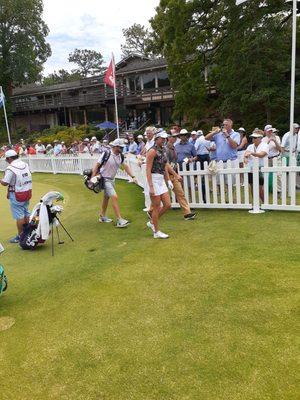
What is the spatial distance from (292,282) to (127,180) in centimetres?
Result: 1061

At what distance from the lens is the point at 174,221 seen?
24.2ft

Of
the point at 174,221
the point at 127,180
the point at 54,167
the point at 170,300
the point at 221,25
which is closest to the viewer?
the point at 170,300

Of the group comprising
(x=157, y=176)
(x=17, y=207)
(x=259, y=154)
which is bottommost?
(x=17, y=207)

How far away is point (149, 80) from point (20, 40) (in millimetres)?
20467

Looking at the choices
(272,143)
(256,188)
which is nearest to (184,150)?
(256,188)

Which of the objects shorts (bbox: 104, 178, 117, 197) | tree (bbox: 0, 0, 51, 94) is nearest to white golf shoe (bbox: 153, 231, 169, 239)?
shorts (bbox: 104, 178, 117, 197)

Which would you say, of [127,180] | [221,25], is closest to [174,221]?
[127,180]

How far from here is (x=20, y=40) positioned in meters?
47.6

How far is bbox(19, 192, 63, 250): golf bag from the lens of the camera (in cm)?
627

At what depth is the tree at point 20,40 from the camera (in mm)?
46219

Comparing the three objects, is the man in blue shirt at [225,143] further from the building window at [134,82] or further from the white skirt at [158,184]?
the building window at [134,82]

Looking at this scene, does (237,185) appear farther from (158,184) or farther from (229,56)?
(229,56)

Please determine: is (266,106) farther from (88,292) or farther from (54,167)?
(88,292)

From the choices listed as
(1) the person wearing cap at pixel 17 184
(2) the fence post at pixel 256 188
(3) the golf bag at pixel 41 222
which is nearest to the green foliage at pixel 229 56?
(2) the fence post at pixel 256 188
